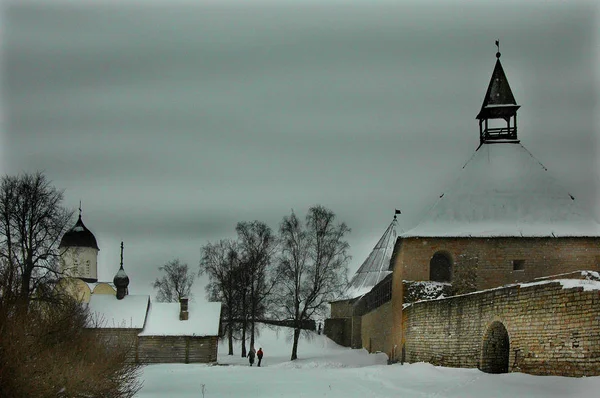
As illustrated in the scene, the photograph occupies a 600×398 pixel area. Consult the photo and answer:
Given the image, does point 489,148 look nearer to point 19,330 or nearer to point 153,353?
point 153,353

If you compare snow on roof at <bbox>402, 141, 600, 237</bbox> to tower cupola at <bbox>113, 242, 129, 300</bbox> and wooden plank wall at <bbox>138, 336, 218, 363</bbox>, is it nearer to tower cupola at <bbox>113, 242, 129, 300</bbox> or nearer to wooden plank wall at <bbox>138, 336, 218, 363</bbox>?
wooden plank wall at <bbox>138, 336, 218, 363</bbox>

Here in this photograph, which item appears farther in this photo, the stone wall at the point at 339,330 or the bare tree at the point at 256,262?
the stone wall at the point at 339,330

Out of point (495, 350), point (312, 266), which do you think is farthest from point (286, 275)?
point (495, 350)

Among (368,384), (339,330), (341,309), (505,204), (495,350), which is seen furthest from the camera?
(341,309)

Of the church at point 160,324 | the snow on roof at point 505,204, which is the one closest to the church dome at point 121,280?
the church at point 160,324

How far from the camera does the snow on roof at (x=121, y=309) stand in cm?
Answer: 4847

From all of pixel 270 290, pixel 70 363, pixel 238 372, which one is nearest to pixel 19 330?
pixel 70 363

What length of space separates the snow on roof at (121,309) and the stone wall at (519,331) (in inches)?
952

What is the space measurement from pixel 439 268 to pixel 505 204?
372 centimetres

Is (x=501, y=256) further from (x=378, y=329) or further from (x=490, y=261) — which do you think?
(x=378, y=329)

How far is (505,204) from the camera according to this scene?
34.3 metres

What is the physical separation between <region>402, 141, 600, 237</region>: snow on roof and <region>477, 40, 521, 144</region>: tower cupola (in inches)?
27.6

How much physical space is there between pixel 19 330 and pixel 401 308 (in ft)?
70.8

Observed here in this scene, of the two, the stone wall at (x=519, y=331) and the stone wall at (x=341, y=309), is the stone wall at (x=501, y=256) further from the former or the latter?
the stone wall at (x=341, y=309)
